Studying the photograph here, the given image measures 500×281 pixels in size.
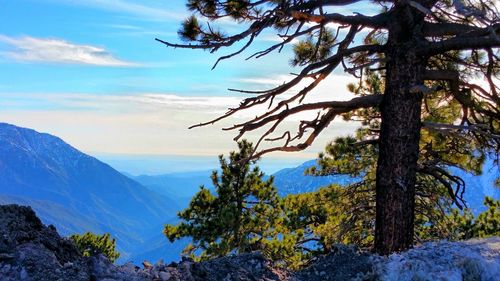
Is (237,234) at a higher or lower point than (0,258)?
lower

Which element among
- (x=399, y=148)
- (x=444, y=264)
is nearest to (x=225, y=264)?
(x=444, y=264)

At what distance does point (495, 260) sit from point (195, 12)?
6.66 meters

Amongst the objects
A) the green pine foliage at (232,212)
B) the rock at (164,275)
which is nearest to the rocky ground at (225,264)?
the rock at (164,275)

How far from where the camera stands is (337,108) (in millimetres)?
9211

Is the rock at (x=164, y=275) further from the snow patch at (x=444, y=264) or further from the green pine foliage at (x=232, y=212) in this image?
the green pine foliage at (x=232, y=212)

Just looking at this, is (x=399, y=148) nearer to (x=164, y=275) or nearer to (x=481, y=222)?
(x=164, y=275)

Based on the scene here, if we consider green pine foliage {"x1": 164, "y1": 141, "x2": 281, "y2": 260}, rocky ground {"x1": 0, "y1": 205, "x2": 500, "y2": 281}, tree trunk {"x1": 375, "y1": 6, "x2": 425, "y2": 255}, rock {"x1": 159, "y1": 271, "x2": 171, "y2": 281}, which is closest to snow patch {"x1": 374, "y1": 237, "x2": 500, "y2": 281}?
rocky ground {"x1": 0, "y1": 205, "x2": 500, "y2": 281}

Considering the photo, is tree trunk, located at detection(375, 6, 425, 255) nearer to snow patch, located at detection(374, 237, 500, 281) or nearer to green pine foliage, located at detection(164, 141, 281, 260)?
snow patch, located at detection(374, 237, 500, 281)

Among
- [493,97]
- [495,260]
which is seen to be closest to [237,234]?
[493,97]

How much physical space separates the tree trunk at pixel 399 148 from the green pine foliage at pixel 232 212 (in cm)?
1423

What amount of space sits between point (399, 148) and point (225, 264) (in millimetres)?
3567

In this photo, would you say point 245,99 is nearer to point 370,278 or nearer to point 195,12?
point 195,12

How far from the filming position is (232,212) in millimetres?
22578

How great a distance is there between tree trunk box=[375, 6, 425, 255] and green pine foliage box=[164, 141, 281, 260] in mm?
14226
